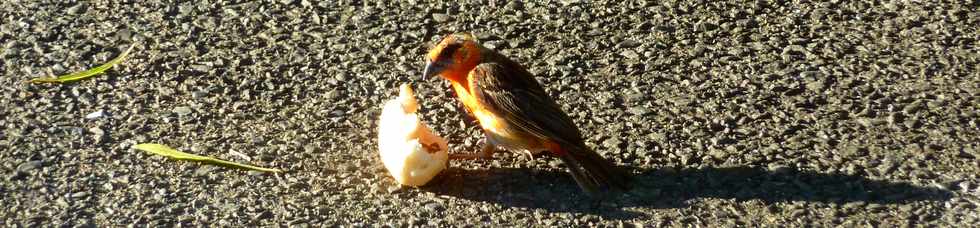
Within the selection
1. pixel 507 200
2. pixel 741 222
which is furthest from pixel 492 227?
pixel 741 222

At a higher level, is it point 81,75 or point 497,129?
point 497,129

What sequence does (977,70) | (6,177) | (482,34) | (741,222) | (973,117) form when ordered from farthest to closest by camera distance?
(482,34) → (977,70) → (973,117) → (6,177) → (741,222)

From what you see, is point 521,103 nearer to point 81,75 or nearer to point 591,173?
point 591,173

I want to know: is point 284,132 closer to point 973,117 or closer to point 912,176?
point 912,176

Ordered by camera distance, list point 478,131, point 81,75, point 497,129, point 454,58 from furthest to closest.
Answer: point 81,75, point 478,131, point 454,58, point 497,129

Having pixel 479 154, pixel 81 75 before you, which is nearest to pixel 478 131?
pixel 479 154

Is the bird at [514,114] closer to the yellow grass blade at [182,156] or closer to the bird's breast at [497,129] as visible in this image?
the bird's breast at [497,129]
